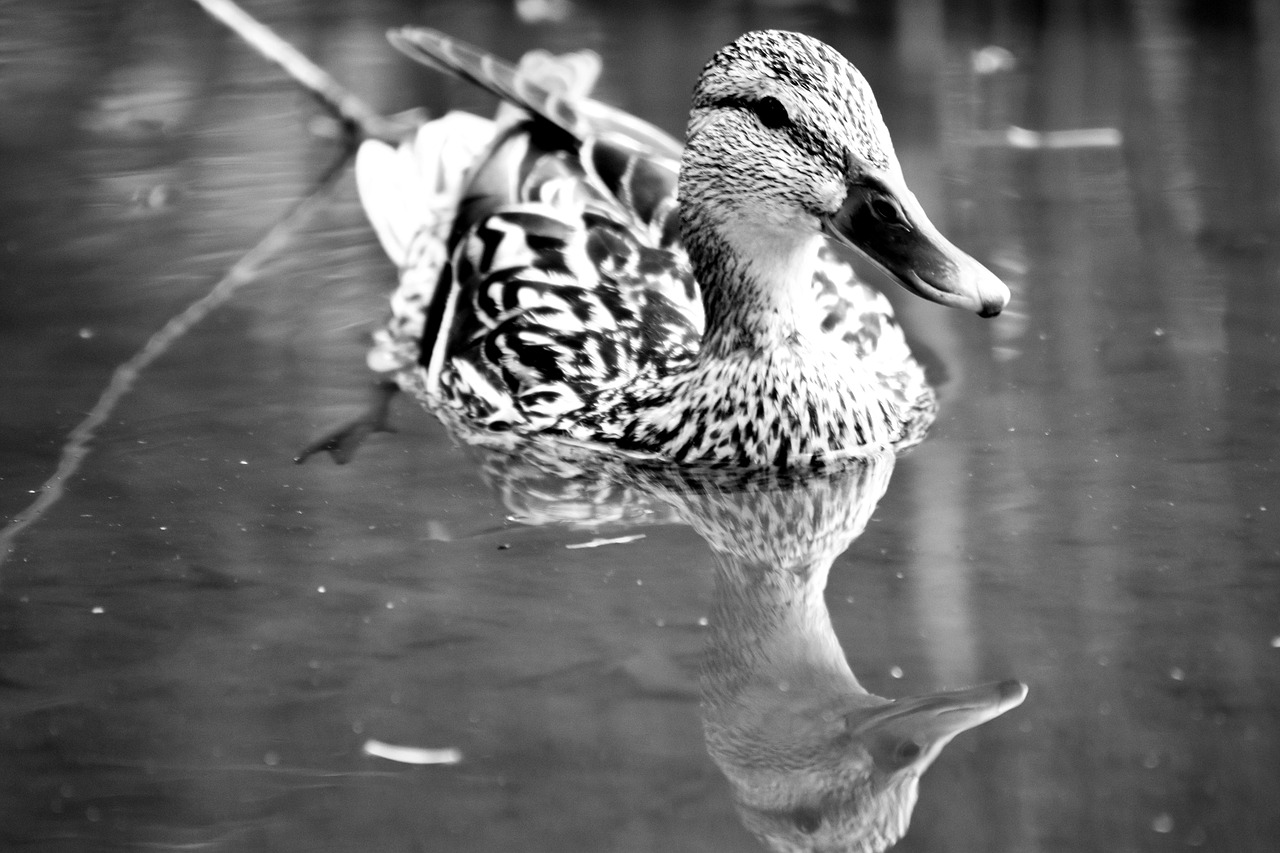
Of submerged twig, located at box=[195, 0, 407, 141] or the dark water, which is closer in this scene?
the dark water

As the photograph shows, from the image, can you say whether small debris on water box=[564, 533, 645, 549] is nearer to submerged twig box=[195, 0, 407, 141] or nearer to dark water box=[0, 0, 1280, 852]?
dark water box=[0, 0, 1280, 852]

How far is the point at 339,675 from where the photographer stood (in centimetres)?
378

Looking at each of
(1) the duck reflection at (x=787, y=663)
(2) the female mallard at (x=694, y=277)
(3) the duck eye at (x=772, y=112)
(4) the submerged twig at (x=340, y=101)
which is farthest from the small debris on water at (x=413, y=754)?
(4) the submerged twig at (x=340, y=101)

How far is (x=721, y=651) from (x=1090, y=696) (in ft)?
2.73

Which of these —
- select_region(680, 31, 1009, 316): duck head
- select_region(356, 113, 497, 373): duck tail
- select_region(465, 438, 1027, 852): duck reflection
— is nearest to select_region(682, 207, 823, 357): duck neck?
select_region(680, 31, 1009, 316): duck head

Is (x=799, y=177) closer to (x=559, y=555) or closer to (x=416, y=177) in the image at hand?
(x=559, y=555)

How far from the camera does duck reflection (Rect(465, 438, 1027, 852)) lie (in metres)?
3.31

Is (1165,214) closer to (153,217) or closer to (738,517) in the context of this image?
(738,517)

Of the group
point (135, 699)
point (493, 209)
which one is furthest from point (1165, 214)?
point (135, 699)

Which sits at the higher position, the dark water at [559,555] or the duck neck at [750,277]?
the duck neck at [750,277]

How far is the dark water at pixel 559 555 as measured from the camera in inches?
130

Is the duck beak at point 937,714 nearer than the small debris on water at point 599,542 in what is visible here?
Yes

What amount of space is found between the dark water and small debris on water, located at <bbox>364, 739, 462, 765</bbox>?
3 centimetres

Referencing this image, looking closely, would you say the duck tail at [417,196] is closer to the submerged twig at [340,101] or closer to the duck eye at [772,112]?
the submerged twig at [340,101]
